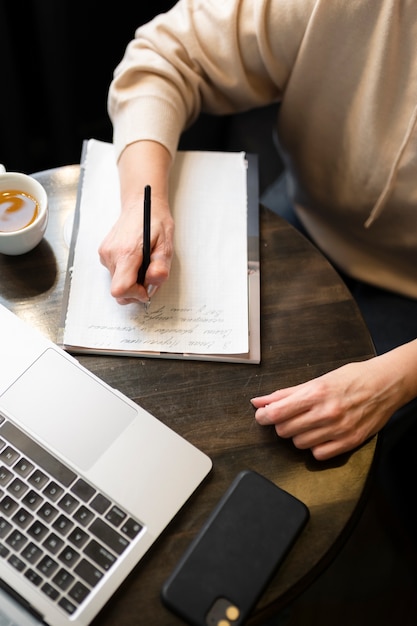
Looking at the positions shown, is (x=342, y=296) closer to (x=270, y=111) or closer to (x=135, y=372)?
(x=135, y=372)

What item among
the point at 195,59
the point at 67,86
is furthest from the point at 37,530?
the point at 67,86

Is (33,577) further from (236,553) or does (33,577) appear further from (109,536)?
(236,553)

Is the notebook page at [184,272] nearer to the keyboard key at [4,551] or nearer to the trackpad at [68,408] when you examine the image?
the trackpad at [68,408]

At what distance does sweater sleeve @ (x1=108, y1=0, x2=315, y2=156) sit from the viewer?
80 centimetres

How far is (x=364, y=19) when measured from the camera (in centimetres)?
77

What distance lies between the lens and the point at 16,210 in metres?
0.77

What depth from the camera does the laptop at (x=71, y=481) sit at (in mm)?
592

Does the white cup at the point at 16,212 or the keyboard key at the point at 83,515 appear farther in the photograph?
the white cup at the point at 16,212

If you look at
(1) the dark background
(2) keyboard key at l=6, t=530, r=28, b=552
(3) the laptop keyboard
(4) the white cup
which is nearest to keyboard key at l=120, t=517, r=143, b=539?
(3) the laptop keyboard

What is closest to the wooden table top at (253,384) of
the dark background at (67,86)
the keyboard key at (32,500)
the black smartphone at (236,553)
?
the black smartphone at (236,553)

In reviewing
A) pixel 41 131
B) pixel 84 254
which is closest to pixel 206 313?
pixel 84 254

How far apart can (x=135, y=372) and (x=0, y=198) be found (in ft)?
0.96

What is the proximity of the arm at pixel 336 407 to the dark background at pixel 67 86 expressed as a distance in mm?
948

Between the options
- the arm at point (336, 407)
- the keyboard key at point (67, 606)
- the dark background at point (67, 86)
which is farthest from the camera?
the dark background at point (67, 86)
